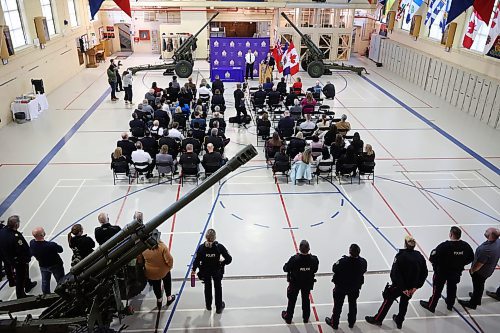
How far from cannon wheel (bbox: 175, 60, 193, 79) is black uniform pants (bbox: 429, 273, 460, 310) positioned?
1937 cm

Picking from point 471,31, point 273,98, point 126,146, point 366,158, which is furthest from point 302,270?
point 471,31

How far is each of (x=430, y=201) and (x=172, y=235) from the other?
6.98 meters

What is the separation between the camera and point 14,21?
1797cm

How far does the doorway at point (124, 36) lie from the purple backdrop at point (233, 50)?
11.7 meters

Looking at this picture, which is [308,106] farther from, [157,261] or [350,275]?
[157,261]

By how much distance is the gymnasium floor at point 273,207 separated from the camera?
756 cm

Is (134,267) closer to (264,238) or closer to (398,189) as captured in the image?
(264,238)

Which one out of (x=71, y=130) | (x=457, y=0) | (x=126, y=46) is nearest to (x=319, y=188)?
(x=457, y=0)

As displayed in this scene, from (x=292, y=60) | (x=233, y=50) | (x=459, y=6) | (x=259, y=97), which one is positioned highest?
(x=459, y=6)

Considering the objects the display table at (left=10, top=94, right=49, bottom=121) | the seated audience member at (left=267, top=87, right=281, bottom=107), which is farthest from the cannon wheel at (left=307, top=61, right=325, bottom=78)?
the display table at (left=10, top=94, right=49, bottom=121)

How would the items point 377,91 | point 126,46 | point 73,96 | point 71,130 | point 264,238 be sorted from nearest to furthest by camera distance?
1. point 264,238
2. point 71,130
3. point 73,96
4. point 377,91
5. point 126,46

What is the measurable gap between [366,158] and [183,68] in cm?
1499

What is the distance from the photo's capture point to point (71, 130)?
631 inches

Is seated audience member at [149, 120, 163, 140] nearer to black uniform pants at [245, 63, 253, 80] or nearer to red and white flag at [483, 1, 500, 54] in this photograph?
black uniform pants at [245, 63, 253, 80]
